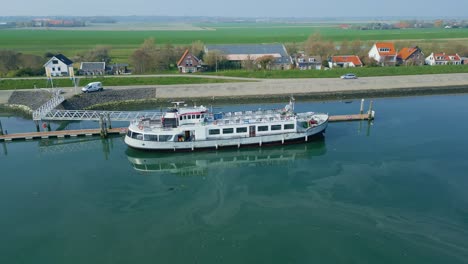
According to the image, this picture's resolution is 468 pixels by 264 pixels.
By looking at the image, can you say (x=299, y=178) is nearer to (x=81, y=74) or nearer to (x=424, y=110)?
(x=424, y=110)

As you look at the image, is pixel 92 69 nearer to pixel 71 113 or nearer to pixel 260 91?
pixel 71 113

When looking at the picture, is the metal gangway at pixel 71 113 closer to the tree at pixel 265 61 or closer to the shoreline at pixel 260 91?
the shoreline at pixel 260 91

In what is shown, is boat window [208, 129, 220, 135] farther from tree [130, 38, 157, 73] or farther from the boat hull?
tree [130, 38, 157, 73]

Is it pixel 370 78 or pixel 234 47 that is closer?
pixel 370 78

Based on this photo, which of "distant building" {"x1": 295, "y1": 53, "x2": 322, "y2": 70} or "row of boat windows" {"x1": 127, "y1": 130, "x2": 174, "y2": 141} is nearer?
"row of boat windows" {"x1": 127, "y1": 130, "x2": 174, "y2": 141}

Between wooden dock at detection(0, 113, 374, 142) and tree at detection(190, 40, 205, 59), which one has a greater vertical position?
tree at detection(190, 40, 205, 59)

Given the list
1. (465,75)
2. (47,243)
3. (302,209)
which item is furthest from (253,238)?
(465,75)

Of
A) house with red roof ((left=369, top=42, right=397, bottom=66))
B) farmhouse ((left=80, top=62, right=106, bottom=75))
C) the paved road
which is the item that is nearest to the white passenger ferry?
the paved road
